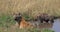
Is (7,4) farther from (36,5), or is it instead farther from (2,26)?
(2,26)

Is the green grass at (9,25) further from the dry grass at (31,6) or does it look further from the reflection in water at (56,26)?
the dry grass at (31,6)

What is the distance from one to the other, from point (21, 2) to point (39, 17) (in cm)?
166

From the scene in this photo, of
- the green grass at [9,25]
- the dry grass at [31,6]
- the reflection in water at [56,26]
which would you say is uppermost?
the dry grass at [31,6]

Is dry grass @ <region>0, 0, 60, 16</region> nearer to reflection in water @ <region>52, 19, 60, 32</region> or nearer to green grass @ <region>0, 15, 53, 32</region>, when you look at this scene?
reflection in water @ <region>52, 19, 60, 32</region>

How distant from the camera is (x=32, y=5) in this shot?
14836 millimetres

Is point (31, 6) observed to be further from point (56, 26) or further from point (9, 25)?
point (9, 25)

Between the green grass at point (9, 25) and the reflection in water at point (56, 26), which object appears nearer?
the green grass at point (9, 25)

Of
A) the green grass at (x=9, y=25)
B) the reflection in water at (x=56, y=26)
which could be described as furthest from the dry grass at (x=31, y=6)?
the green grass at (x=9, y=25)

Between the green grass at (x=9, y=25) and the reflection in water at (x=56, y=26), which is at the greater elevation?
the green grass at (x=9, y=25)

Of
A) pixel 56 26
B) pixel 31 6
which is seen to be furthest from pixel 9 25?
pixel 31 6

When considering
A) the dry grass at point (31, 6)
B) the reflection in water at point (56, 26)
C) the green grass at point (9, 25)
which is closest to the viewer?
the green grass at point (9, 25)

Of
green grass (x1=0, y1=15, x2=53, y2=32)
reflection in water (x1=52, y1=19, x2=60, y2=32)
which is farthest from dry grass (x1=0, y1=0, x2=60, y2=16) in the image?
green grass (x1=0, y1=15, x2=53, y2=32)

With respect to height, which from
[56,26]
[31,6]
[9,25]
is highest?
[31,6]

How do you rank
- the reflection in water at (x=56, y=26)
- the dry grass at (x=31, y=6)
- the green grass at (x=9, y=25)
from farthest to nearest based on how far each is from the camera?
the dry grass at (x=31, y=6) < the reflection in water at (x=56, y=26) < the green grass at (x=9, y=25)
